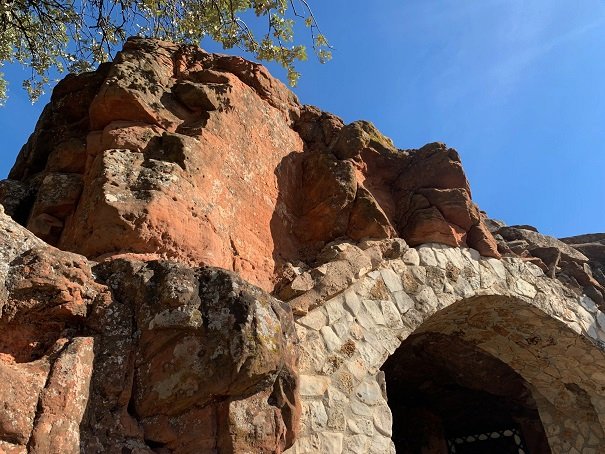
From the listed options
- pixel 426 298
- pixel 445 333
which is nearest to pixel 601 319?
pixel 445 333

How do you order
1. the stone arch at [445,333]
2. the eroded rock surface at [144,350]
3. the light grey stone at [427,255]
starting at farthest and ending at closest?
the light grey stone at [427,255]
the stone arch at [445,333]
the eroded rock surface at [144,350]

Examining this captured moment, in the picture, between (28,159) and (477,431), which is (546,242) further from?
(28,159)

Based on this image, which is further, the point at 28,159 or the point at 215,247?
the point at 28,159

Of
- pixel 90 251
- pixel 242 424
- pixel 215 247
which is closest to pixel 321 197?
pixel 215 247

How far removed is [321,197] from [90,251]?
7.00 ft

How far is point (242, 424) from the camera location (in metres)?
2.41

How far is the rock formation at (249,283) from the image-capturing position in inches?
92.1

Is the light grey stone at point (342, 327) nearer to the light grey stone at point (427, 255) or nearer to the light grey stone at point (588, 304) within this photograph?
the light grey stone at point (427, 255)

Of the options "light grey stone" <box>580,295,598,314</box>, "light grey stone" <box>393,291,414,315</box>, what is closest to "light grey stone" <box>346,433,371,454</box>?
"light grey stone" <box>393,291,414,315</box>

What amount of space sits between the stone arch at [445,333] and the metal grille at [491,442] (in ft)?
5.38

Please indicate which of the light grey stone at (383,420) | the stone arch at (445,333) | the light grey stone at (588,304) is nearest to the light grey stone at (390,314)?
the stone arch at (445,333)

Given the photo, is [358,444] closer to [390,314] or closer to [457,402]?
[390,314]

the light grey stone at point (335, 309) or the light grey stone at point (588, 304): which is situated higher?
the light grey stone at point (588, 304)

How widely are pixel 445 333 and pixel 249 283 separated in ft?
11.1
